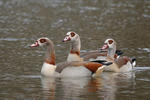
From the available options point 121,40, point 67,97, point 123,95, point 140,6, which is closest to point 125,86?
point 123,95

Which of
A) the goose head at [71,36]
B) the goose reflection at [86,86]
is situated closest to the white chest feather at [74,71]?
the goose reflection at [86,86]

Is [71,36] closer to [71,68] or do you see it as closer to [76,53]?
[76,53]

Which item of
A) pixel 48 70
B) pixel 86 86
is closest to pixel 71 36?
pixel 48 70

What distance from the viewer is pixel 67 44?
82.3 ft

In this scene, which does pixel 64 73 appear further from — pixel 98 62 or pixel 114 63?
pixel 114 63

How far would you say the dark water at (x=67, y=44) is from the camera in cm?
1484

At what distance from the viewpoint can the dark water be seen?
14836 millimetres

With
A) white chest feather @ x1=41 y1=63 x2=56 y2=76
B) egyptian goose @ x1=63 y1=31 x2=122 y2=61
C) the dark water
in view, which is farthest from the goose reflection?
egyptian goose @ x1=63 y1=31 x2=122 y2=61

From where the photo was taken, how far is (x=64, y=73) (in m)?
17.0

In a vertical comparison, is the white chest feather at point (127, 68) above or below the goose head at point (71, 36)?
below

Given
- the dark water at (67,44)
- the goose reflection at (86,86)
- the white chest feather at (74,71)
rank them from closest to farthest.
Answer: the goose reflection at (86,86)
the dark water at (67,44)
the white chest feather at (74,71)

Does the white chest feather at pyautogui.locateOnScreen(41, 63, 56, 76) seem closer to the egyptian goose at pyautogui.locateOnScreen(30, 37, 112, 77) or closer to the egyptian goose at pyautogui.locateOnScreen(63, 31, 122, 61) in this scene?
the egyptian goose at pyautogui.locateOnScreen(30, 37, 112, 77)

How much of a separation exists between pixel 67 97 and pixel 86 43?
11.2m

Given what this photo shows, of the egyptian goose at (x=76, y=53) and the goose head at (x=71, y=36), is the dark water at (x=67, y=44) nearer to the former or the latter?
the egyptian goose at (x=76, y=53)
